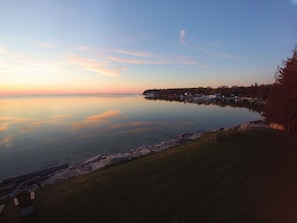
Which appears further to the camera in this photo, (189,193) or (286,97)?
(286,97)

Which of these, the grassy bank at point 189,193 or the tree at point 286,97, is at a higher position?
the tree at point 286,97

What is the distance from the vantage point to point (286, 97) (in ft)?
81.5

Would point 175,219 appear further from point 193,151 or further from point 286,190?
point 193,151

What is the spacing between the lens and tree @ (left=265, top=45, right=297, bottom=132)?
24.6 m

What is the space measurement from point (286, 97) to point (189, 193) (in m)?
20.9

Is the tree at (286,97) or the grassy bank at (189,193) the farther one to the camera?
the tree at (286,97)

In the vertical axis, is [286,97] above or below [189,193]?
above

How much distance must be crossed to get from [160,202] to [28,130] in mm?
35521

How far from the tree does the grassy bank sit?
12.0 meters

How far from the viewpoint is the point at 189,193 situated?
1016cm

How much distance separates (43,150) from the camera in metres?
26.1


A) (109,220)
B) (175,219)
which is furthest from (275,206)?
(109,220)

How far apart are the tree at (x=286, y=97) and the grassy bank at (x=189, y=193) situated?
12.0 meters

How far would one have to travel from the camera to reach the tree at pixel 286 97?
2458 cm
